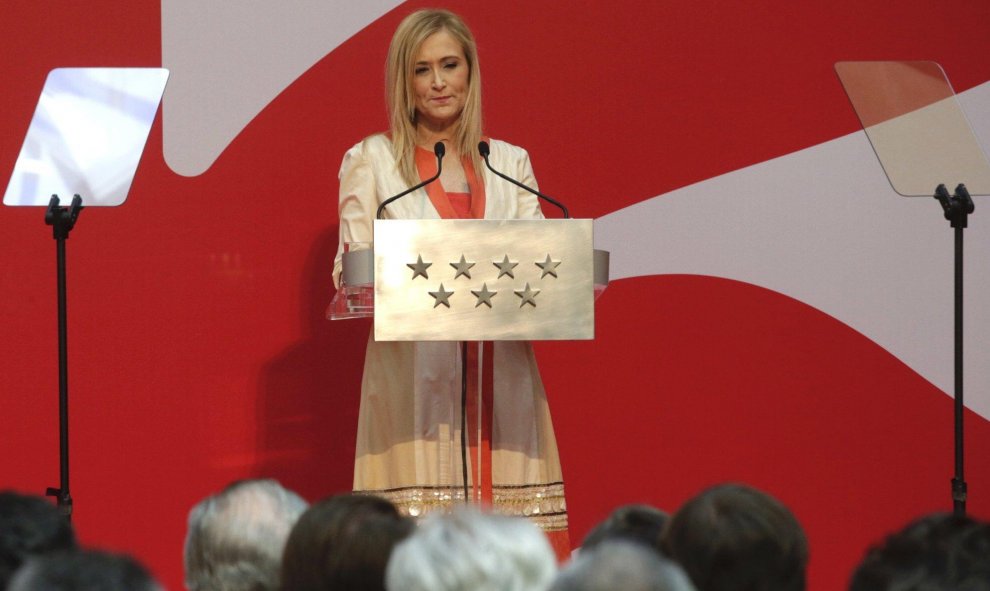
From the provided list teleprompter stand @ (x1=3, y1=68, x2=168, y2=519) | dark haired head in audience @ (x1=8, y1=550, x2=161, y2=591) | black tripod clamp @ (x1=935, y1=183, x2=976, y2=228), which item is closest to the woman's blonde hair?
teleprompter stand @ (x1=3, y1=68, x2=168, y2=519)

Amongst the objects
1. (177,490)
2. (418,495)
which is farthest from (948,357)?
(177,490)

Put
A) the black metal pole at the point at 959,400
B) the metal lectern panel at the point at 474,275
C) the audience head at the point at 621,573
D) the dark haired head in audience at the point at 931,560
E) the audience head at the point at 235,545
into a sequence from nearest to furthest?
the audience head at the point at 621,573
the dark haired head in audience at the point at 931,560
the audience head at the point at 235,545
the metal lectern panel at the point at 474,275
the black metal pole at the point at 959,400

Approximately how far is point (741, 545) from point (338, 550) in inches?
22.1

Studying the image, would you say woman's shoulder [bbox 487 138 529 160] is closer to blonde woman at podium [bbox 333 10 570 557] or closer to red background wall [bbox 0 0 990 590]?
blonde woman at podium [bbox 333 10 570 557]

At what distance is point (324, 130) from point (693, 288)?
131 cm

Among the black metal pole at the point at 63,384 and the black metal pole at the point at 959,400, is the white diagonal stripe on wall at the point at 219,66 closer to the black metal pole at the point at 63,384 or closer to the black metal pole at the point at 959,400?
the black metal pole at the point at 63,384

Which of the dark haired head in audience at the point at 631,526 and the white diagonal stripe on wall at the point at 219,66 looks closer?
the dark haired head in audience at the point at 631,526

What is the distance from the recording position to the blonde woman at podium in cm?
374

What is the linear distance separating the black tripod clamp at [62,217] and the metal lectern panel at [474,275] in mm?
875

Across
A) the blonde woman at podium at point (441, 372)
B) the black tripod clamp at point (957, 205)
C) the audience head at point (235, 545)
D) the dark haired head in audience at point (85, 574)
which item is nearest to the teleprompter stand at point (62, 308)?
the blonde woman at podium at point (441, 372)

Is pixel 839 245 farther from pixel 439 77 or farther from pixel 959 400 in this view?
pixel 439 77

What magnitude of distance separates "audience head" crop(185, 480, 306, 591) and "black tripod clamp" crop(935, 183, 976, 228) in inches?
83.7

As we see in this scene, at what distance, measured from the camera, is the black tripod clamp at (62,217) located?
3572 millimetres

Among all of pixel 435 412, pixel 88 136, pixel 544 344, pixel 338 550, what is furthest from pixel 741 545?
pixel 544 344
